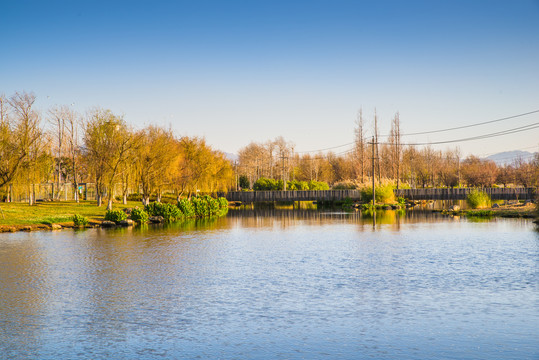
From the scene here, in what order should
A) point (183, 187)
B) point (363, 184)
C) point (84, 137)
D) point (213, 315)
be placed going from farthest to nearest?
point (363, 184)
point (183, 187)
point (84, 137)
point (213, 315)

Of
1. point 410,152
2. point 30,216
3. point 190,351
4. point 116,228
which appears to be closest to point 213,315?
point 190,351

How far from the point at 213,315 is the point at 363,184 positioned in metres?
68.0

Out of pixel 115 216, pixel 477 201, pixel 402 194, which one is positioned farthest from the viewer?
pixel 402 194

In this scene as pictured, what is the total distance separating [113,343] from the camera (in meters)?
10.8

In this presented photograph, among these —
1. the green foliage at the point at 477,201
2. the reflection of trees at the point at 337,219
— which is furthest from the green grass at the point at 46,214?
the green foliage at the point at 477,201

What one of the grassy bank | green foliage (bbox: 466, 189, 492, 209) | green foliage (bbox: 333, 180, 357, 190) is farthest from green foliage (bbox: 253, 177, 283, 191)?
the grassy bank

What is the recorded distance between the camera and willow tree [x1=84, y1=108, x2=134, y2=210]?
5025cm

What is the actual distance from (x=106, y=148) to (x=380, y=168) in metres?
62.6

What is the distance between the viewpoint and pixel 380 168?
10075 cm

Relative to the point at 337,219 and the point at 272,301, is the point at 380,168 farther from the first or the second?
the point at 272,301

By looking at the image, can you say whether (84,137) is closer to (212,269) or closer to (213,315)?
(212,269)

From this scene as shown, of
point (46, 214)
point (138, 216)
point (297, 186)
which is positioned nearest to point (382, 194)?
point (297, 186)

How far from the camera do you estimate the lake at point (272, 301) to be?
10539 mm

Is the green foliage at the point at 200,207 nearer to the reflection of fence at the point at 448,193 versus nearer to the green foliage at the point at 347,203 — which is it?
the green foliage at the point at 347,203
